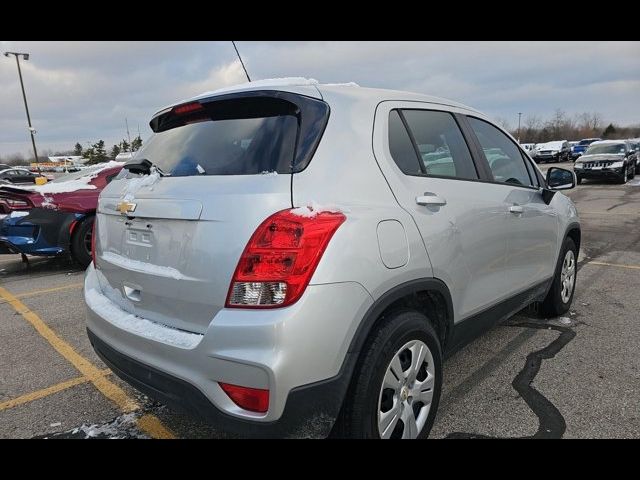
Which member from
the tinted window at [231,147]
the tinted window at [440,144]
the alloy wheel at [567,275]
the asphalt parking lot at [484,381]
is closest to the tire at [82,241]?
the asphalt parking lot at [484,381]

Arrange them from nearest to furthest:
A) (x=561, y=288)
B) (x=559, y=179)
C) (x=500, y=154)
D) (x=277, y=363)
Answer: (x=277, y=363), (x=500, y=154), (x=559, y=179), (x=561, y=288)

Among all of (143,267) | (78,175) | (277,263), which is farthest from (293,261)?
(78,175)

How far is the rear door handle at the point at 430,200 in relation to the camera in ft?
7.62

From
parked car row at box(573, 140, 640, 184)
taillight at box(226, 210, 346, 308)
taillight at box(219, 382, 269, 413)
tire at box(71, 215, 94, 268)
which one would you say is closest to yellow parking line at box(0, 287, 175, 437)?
taillight at box(219, 382, 269, 413)

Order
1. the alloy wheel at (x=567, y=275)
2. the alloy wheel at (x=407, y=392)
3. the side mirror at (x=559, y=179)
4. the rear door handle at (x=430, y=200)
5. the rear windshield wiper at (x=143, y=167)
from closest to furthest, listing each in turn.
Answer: the alloy wheel at (x=407, y=392) < the rear door handle at (x=430, y=200) < the rear windshield wiper at (x=143, y=167) < the side mirror at (x=559, y=179) < the alloy wheel at (x=567, y=275)

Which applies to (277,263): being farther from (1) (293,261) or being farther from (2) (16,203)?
(2) (16,203)

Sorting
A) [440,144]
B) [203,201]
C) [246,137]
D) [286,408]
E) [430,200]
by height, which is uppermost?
[246,137]

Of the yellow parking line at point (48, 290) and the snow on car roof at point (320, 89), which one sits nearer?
the snow on car roof at point (320, 89)

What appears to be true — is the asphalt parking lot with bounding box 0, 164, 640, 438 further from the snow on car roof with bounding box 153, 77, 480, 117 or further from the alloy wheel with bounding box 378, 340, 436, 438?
the snow on car roof with bounding box 153, 77, 480, 117

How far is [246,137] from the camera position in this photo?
2.14 meters

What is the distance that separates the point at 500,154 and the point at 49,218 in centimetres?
586

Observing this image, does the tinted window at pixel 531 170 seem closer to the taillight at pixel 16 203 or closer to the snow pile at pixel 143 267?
the snow pile at pixel 143 267

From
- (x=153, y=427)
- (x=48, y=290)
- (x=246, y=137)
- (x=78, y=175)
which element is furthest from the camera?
(x=78, y=175)

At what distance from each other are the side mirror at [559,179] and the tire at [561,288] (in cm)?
47
